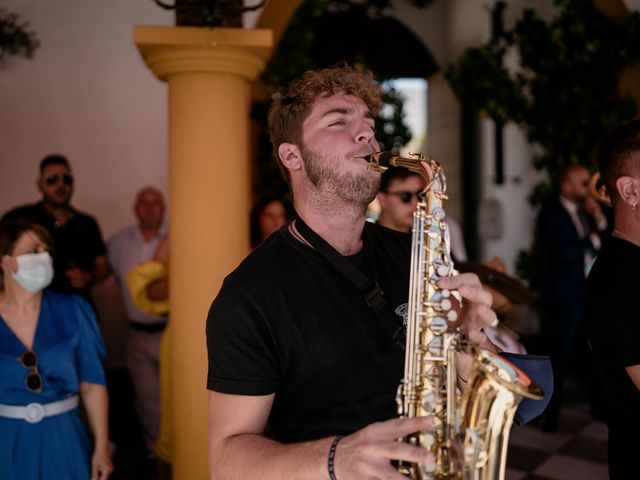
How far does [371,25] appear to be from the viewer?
8617 millimetres

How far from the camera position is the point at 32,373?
303 centimetres

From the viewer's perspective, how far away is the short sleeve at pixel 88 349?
10.6ft

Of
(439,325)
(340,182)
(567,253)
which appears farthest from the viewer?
(567,253)

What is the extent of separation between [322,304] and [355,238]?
0.89ft

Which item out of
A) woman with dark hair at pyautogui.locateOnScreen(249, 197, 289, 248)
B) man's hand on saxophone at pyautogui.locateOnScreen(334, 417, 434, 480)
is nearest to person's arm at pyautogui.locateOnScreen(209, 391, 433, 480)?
man's hand on saxophone at pyautogui.locateOnScreen(334, 417, 434, 480)

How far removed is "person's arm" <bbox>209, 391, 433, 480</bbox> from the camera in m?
1.47

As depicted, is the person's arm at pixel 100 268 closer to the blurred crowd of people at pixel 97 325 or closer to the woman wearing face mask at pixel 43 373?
the blurred crowd of people at pixel 97 325

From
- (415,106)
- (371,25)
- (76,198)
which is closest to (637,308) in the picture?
(76,198)

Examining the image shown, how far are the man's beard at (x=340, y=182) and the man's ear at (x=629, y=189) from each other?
988 mm

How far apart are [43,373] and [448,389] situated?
6.38ft

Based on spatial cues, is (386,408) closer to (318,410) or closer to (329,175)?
(318,410)

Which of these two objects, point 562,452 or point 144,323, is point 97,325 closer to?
point 144,323

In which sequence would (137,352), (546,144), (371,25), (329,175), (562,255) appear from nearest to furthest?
(329,175), (137,352), (562,255), (546,144), (371,25)

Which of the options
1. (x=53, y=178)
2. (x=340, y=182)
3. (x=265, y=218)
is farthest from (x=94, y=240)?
(x=340, y=182)
